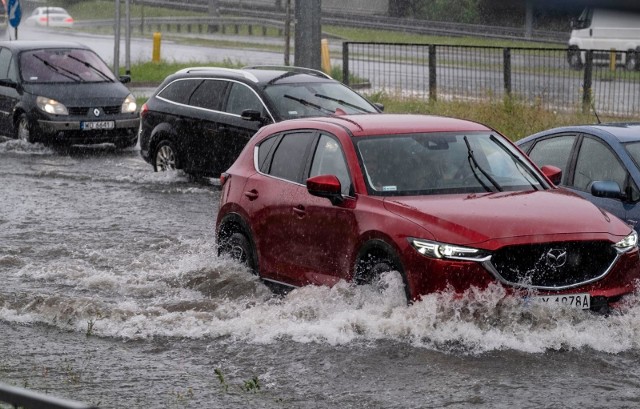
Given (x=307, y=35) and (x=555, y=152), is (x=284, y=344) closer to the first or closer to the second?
(x=555, y=152)

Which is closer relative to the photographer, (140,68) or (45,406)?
(45,406)

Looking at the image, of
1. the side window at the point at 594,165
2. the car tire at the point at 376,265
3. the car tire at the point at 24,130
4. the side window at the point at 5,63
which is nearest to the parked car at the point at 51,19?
the side window at the point at 5,63

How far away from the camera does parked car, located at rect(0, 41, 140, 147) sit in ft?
68.9

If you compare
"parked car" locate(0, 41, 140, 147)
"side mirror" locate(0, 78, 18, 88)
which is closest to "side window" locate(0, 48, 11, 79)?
"parked car" locate(0, 41, 140, 147)

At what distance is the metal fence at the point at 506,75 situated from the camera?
21.8 metres

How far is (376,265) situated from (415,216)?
444mm

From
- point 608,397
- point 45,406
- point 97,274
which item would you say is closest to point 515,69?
point 97,274

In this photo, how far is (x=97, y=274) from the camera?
1072 cm

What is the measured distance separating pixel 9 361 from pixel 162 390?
1267mm

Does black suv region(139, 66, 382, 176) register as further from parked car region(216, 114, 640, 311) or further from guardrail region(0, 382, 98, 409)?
guardrail region(0, 382, 98, 409)

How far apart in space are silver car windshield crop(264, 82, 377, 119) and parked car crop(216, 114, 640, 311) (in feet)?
19.5

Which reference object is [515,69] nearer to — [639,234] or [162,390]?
[639,234]

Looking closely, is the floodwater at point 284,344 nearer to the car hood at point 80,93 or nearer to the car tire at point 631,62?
the car hood at point 80,93

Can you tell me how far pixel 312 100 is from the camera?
16.5 metres
